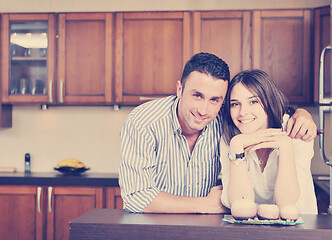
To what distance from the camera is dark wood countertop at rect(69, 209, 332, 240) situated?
47.5 inches

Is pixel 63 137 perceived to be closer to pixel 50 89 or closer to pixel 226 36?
pixel 50 89

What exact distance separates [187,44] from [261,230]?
2460 mm

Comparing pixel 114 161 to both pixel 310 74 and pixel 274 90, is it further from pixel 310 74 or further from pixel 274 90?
pixel 274 90

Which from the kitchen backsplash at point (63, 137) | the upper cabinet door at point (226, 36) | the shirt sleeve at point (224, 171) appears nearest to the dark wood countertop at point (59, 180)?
the kitchen backsplash at point (63, 137)

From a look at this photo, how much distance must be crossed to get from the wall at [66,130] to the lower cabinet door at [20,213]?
1.80ft

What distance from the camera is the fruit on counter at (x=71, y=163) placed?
3580mm

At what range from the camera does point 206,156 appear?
1.91 metres

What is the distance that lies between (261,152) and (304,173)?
209 mm

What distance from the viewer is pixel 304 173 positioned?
5.21 ft

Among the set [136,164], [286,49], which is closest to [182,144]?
[136,164]

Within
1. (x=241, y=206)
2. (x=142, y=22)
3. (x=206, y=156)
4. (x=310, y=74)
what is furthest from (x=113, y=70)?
(x=241, y=206)

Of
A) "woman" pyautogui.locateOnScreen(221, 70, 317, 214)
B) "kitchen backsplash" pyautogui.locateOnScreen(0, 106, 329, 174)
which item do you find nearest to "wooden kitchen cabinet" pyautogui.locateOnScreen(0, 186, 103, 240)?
"kitchen backsplash" pyautogui.locateOnScreen(0, 106, 329, 174)

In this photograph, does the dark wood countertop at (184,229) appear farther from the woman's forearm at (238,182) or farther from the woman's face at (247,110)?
the woman's face at (247,110)

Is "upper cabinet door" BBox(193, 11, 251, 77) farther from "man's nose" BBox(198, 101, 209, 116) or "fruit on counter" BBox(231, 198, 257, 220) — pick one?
"fruit on counter" BBox(231, 198, 257, 220)
